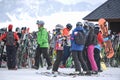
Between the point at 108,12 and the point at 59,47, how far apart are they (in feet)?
45.1

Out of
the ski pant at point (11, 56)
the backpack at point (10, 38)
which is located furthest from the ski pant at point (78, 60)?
the ski pant at point (11, 56)

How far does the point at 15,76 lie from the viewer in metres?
18.4

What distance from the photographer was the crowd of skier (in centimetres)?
1936

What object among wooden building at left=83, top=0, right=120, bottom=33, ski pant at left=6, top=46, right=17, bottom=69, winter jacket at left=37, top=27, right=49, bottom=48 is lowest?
ski pant at left=6, top=46, right=17, bottom=69

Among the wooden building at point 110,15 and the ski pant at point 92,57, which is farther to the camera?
the wooden building at point 110,15

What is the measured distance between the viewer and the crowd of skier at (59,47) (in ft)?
63.5

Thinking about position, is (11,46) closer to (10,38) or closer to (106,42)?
(10,38)

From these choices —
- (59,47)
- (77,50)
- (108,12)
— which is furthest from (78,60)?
(108,12)

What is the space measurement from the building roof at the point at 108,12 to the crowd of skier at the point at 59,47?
6.48 m

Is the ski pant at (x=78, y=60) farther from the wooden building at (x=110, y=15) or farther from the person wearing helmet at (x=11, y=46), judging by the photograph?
the wooden building at (x=110, y=15)

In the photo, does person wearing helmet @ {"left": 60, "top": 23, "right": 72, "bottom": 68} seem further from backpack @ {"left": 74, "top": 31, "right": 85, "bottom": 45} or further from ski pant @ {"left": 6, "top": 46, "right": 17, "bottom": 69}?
ski pant @ {"left": 6, "top": 46, "right": 17, "bottom": 69}

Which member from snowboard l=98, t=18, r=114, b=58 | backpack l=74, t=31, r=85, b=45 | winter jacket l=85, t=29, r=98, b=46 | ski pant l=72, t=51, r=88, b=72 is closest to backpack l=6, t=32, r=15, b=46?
winter jacket l=85, t=29, r=98, b=46

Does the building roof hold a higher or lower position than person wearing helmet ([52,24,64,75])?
higher

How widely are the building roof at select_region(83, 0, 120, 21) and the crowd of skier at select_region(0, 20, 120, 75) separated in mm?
6482
